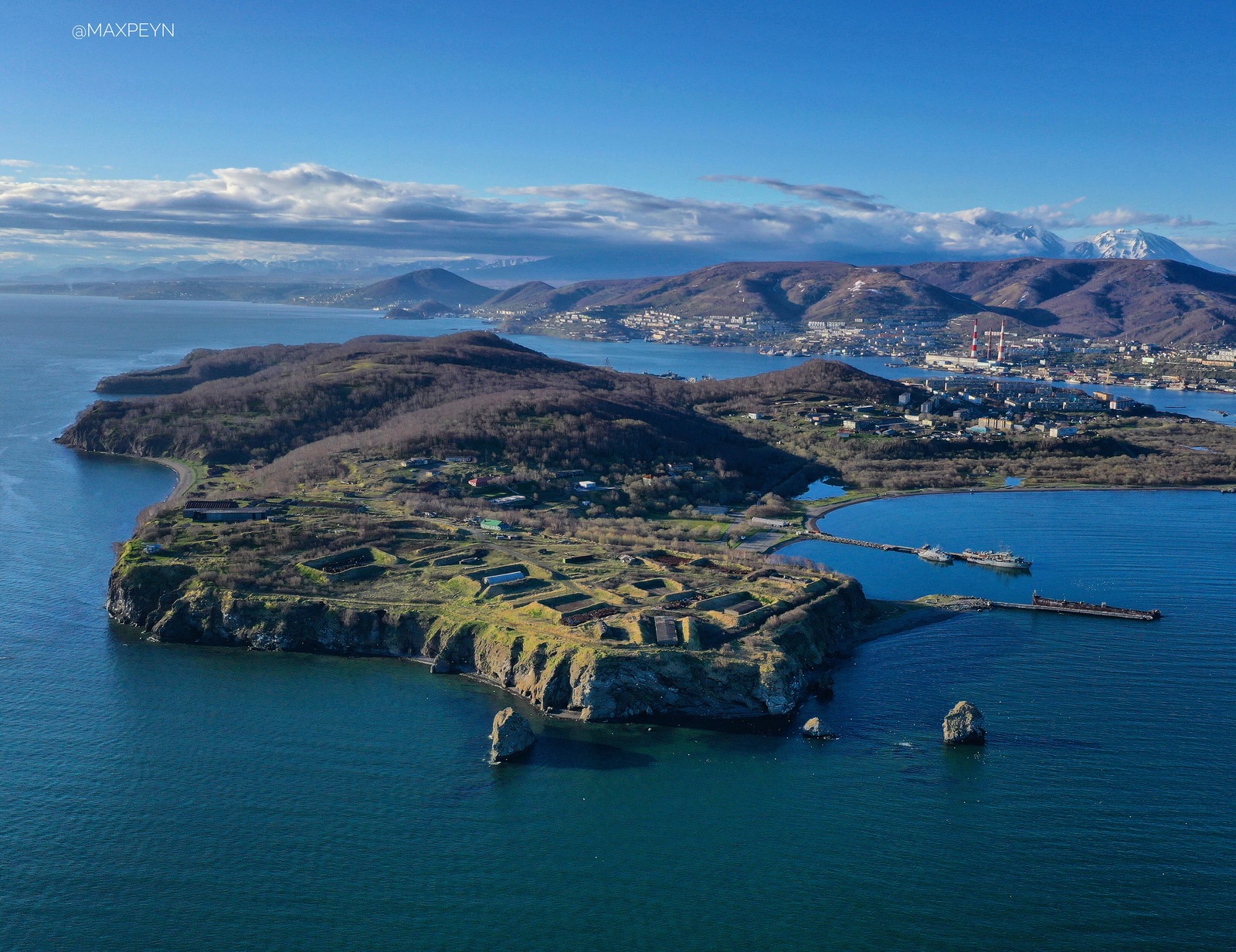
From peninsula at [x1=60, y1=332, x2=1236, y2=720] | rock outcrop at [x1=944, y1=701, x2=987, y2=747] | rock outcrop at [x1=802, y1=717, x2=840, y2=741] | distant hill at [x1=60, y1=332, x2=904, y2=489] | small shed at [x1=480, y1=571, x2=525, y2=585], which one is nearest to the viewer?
rock outcrop at [x1=944, y1=701, x2=987, y2=747]

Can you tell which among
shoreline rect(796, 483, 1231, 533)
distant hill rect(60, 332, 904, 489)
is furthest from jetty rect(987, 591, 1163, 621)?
distant hill rect(60, 332, 904, 489)

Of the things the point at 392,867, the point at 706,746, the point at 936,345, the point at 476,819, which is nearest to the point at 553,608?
the point at 706,746

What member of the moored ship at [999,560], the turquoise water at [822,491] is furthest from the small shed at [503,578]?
the turquoise water at [822,491]

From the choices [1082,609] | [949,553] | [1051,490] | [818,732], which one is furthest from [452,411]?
[818,732]

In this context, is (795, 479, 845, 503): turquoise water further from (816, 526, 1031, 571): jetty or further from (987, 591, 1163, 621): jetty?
(987, 591, 1163, 621): jetty

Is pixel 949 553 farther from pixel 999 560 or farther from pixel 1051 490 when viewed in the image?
pixel 1051 490
